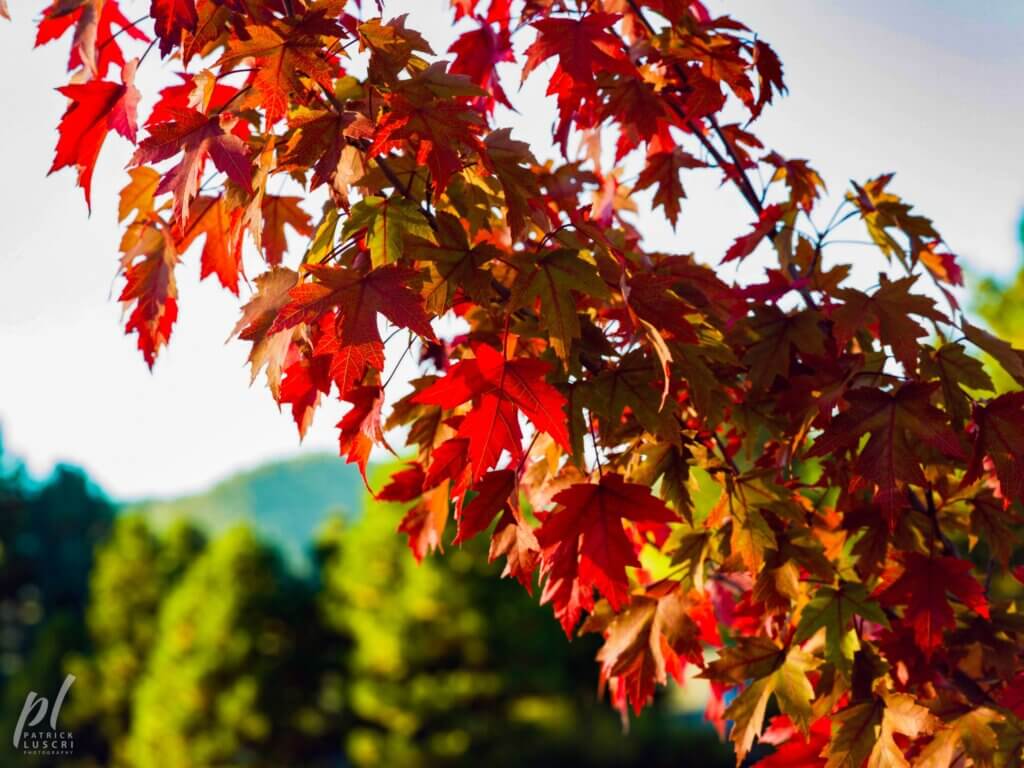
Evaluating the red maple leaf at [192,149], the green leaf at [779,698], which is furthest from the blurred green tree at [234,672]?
the red maple leaf at [192,149]

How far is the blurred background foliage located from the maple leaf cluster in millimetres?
13784

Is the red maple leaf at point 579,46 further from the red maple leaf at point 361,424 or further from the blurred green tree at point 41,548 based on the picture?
the blurred green tree at point 41,548

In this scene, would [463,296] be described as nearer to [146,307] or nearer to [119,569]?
[146,307]

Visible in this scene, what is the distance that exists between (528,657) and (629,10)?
674 inches

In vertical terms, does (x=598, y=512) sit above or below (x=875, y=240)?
below

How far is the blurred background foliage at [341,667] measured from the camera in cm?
1775

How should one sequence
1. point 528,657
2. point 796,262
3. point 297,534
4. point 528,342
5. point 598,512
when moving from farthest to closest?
point 297,534 < point 528,657 < point 796,262 < point 528,342 < point 598,512

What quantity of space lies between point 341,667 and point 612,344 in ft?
67.5

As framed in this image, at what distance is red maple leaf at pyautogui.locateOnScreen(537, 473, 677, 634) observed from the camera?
159 centimetres

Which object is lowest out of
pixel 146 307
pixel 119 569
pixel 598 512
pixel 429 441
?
pixel 598 512

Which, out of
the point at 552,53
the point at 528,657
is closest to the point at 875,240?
the point at 552,53

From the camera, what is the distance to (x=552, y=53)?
1.81m

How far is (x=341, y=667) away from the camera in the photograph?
2098cm

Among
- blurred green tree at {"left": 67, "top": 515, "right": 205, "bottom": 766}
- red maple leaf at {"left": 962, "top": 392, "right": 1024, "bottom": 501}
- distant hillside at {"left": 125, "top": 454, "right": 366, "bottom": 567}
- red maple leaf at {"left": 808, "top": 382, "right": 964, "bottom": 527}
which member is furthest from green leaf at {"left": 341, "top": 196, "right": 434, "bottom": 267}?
distant hillside at {"left": 125, "top": 454, "right": 366, "bottom": 567}
